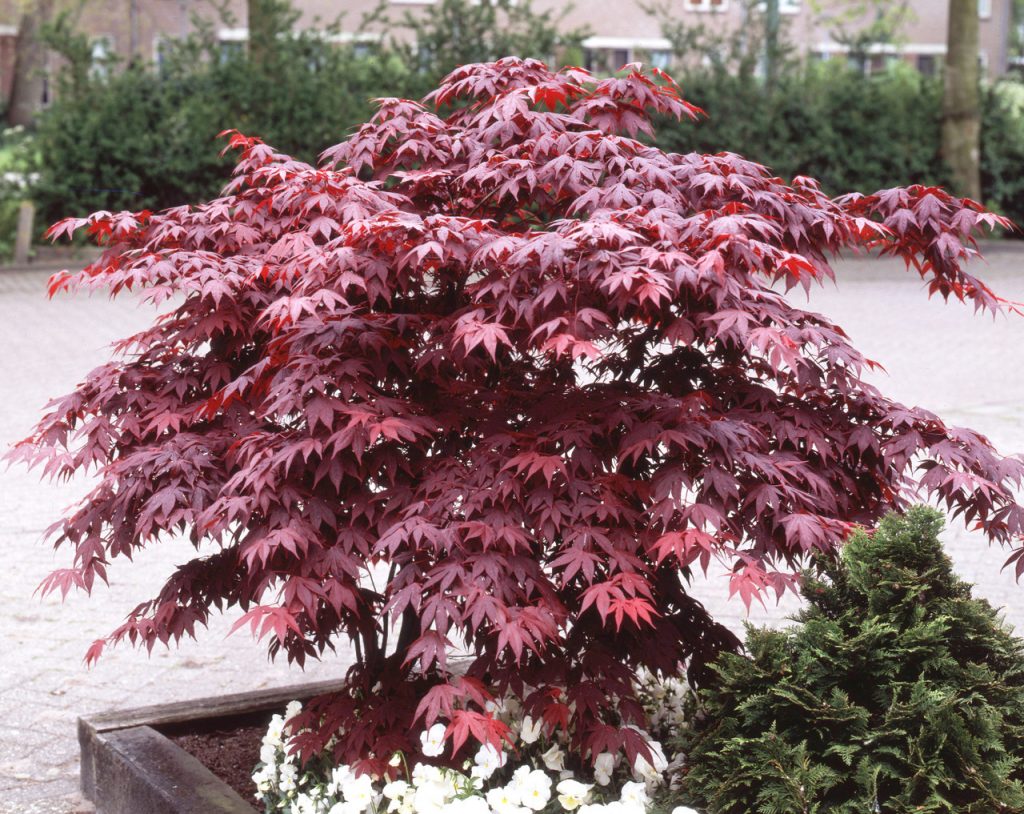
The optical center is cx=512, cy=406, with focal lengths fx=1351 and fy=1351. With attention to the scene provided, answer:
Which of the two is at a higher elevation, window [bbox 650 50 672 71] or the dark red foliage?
window [bbox 650 50 672 71]

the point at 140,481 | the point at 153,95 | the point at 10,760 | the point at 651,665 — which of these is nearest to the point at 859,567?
the point at 651,665

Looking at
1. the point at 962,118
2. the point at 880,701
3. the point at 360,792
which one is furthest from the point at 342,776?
the point at 962,118

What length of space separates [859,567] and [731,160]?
1270 mm

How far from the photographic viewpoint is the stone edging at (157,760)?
364cm

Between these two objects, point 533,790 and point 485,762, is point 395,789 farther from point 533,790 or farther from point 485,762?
point 533,790

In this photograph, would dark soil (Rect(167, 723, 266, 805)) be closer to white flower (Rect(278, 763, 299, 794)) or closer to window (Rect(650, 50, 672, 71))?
white flower (Rect(278, 763, 299, 794))

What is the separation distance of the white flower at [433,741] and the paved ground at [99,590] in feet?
5.33

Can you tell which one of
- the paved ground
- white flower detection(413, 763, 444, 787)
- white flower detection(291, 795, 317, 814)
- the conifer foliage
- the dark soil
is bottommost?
the paved ground

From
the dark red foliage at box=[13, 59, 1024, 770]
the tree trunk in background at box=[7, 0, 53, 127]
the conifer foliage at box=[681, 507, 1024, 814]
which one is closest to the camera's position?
the conifer foliage at box=[681, 507, 1024, 814]

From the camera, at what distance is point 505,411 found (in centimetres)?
339

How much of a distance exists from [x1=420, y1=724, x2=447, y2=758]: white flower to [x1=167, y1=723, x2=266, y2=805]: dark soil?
944 millimetres

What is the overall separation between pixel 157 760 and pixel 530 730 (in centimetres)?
115

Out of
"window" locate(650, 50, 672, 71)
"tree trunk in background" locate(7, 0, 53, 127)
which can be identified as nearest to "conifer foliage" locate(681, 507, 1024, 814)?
"window" locate(650, 50, 672, 71)

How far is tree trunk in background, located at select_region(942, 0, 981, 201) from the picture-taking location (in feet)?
74.4
